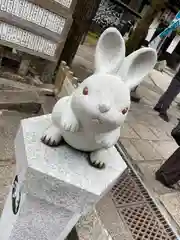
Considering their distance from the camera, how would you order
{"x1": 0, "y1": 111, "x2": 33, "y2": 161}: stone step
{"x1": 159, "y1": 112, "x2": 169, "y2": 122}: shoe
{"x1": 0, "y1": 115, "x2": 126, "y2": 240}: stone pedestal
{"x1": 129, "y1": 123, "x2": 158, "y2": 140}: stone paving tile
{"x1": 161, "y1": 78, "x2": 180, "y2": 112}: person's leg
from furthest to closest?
{"x1": 159, "y1": 112, "x2": 169, "y2": 122}: shoe, {"x1": 161, "y1": 78, "x2": 180, "y2": 112}: person's leg, {"x1": 129, "y1": 123, "x2": 158, "y2": 140}: stone paving tile, {"x1": 0, "y1": 111, "x2": 33, "y2": 161}: stone step, {"x1": 0, "y1": 115, "x2": 126, "y2": 240}: stone pedestal

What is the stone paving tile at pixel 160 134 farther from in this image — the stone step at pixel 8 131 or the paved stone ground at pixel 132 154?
the stone step at pixel 8 131

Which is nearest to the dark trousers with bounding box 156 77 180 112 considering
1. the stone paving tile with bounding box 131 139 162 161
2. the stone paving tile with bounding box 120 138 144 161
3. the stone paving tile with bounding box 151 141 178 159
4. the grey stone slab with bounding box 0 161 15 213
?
the stone paving tile with bounding box 151 141 178 159

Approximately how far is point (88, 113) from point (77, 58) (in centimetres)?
561

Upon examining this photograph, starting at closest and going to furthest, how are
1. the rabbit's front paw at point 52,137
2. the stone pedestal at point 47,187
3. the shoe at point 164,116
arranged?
the stone pedestal at point 47,187
the rabbit's front paw at point 52,137
the shoe at point 164,116

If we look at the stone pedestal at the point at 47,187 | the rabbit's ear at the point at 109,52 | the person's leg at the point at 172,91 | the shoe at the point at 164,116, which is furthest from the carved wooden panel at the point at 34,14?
the shoe at the point at 164,116

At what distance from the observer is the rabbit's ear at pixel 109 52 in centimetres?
119

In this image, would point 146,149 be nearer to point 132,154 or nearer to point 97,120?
point 132,154

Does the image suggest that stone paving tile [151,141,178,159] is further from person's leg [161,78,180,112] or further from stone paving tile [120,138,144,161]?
person's leg [161,78,180,112]

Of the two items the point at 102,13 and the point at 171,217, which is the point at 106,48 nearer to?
the point at 171,217

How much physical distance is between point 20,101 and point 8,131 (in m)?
0.58

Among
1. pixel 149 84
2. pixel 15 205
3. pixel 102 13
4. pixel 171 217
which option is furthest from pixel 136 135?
pixel 102 13

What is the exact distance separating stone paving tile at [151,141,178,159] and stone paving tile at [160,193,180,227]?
91 centimetres

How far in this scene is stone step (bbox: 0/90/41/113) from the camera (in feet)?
10.5

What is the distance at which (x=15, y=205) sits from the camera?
53.6 inches
